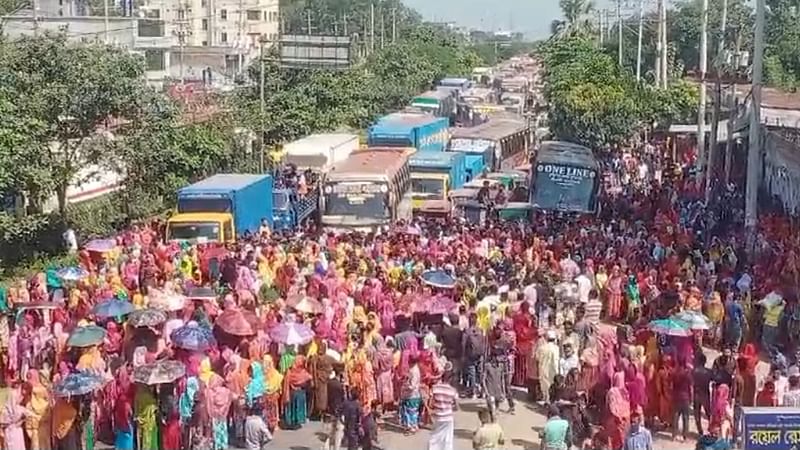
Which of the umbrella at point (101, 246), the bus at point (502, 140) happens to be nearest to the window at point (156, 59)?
the bus at point (502, 140)

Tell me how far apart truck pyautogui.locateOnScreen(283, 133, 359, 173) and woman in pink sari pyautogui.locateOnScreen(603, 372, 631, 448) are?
2205cm

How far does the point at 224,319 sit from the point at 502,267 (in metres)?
7.33

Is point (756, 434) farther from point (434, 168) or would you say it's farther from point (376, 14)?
point (376, 14)

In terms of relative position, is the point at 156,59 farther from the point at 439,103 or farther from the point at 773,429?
the point at 773,429

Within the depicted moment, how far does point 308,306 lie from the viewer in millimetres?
17031

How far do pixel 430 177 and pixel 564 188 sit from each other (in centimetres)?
493

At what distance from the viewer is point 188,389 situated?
13695 millimetres

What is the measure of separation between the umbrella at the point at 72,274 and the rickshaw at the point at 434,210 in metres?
13.9

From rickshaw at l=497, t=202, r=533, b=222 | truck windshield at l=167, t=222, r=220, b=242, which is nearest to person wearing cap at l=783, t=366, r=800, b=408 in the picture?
truck windshield at l=167, t=222, r=220, b=242

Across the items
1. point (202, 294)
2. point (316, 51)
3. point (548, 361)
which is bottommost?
point (548, 361)

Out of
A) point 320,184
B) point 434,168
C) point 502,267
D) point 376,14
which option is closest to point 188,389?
point 502,267

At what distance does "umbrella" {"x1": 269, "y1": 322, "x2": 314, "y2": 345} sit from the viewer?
49.6 feet

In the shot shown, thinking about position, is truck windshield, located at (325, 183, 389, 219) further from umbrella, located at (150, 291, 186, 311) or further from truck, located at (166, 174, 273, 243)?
umbrella, located at (150, 291, 186, 311)

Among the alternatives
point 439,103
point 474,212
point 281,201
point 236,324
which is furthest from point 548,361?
point 439,103
